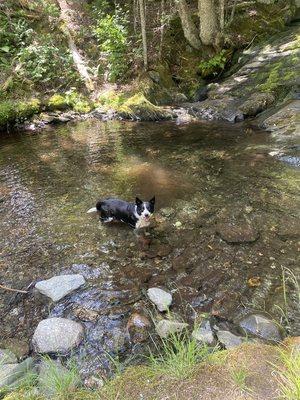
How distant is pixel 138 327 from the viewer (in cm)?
417

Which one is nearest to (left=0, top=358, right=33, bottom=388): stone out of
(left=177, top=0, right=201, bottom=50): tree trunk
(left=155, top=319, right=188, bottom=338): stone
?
(left=155, top=319, right=188, bottom=338): stone

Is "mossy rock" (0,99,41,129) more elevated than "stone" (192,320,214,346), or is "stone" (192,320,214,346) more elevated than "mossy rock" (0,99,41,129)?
"mossy rock" (0,99,41,129)

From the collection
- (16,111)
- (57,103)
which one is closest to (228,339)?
(16,111)

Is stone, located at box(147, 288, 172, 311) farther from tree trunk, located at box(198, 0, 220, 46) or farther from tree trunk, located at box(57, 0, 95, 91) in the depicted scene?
tree trunk, located at box(198, 0, 220, 46)

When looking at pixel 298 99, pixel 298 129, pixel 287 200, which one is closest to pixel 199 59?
pixel 298 99

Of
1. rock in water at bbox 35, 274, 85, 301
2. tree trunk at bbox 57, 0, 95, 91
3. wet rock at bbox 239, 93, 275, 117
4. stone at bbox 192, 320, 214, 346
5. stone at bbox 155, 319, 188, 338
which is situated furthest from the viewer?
tree trunk at bbox 57, 0, 95, 91

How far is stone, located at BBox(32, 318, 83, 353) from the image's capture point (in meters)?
3.91

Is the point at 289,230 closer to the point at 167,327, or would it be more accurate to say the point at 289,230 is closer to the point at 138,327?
the point at 167,327

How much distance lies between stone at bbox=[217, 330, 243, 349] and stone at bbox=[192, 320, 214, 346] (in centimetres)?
9

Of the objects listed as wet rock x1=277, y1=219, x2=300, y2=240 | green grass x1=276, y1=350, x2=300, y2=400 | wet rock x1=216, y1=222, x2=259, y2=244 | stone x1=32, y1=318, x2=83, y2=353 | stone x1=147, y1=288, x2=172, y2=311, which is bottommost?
wet rock x1=277, y1=219, x2=300, y2=240

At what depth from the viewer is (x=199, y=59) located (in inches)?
625

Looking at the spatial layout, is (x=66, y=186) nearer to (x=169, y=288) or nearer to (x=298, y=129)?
(x=169, y=288)

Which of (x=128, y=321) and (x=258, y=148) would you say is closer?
(x=128, y=321)

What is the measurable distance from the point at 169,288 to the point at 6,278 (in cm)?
228
